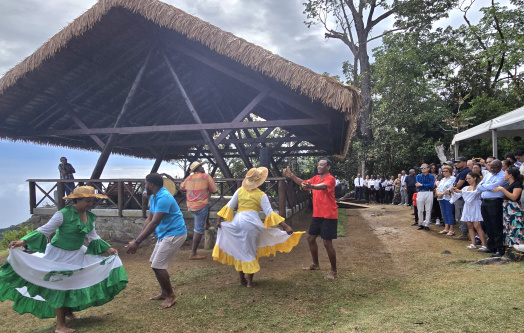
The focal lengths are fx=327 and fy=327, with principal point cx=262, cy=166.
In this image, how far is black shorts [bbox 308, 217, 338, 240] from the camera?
14.9 ft

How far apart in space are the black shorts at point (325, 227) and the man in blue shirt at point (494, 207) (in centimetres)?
289

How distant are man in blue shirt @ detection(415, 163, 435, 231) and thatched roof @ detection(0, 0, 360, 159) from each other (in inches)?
80.9

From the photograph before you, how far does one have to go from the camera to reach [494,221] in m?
5.42

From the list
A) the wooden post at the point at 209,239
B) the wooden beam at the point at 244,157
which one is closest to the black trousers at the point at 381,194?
the wooden beam at the point at 244,157

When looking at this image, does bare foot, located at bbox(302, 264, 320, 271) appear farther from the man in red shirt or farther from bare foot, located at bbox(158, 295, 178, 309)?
bare foot, located at bbox(158, 295, 178, 309)

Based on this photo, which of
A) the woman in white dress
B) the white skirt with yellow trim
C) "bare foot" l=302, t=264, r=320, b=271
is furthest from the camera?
the woman in white dress

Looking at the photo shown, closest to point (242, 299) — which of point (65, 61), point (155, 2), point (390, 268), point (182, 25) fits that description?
point (390, 268)

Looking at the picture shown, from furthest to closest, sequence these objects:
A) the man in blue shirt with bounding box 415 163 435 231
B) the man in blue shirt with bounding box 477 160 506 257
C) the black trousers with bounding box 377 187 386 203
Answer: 1. the black trousers with bounding box 377 187 386 203
2. the man in blue shirt with bounding box 415 163 435 231
3. the man in blue shirt with bounding box 477 160 506 257

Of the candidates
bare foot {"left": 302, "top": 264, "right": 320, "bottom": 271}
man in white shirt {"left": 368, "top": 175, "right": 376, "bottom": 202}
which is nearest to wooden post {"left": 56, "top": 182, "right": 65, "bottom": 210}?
bare foot {"left": 302, "top": 264, "right": 320, "bottom": 271}

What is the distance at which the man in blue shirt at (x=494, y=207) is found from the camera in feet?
17.7

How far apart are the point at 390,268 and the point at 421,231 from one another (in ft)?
11.4

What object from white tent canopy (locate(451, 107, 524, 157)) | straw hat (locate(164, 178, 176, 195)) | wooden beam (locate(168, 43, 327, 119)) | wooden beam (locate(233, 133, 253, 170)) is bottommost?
straw hat (locate(164, 178, 176, 195))

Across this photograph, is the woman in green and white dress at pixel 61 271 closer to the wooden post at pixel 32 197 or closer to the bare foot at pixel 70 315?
the bare foot at pixel 70 315

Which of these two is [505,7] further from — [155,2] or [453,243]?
[155,2]
